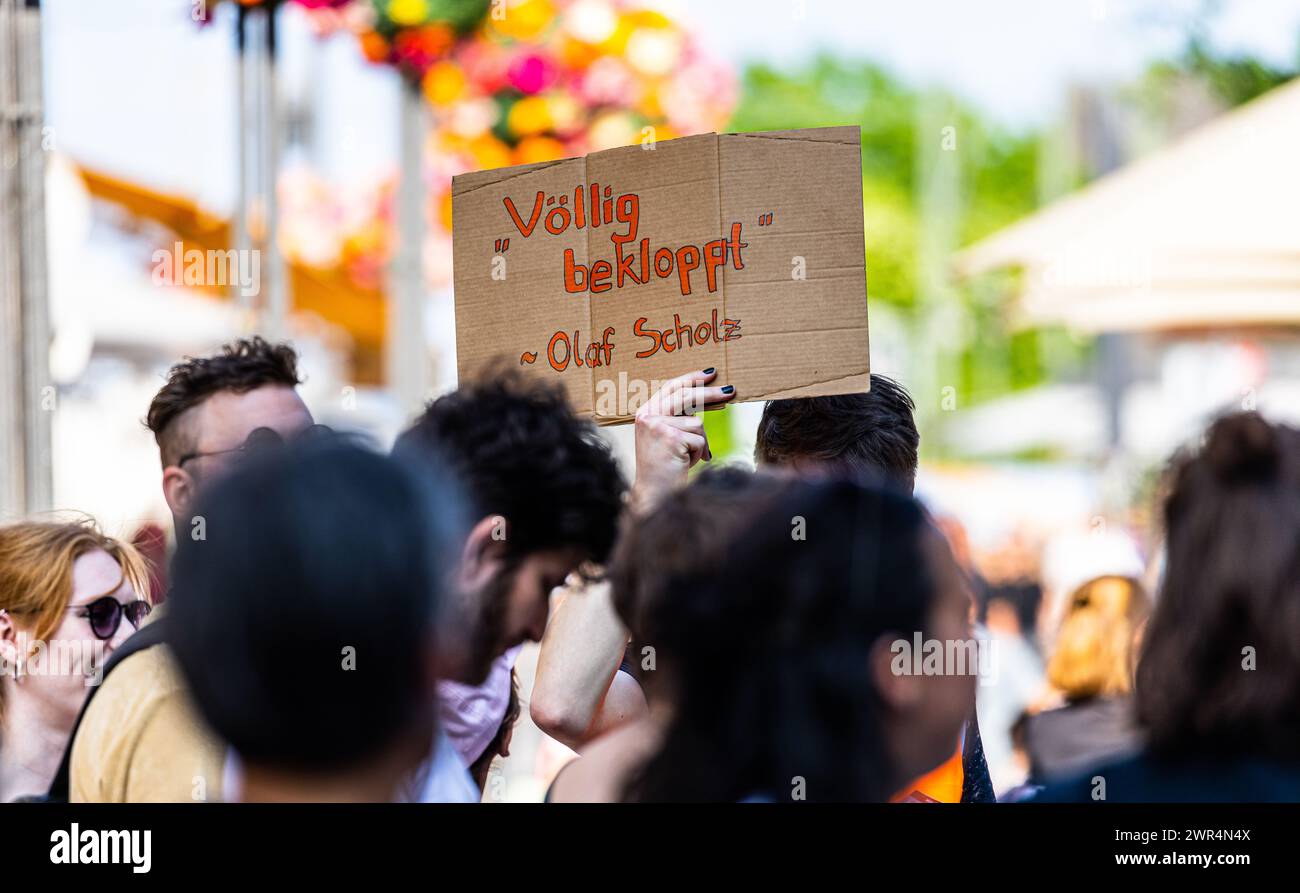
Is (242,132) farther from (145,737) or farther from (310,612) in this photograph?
(310,612)

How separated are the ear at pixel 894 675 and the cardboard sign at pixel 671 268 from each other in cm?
64

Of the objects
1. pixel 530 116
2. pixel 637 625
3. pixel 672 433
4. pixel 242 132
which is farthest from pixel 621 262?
pixel 530 116

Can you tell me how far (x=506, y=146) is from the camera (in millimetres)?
4773

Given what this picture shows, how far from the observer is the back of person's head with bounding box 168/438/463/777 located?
4.34 ft

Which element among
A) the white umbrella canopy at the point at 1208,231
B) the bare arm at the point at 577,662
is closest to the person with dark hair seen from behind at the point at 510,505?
the bare arm at the point at 577,662

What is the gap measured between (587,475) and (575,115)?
317 cm

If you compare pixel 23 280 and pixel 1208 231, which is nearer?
pixel 23 280

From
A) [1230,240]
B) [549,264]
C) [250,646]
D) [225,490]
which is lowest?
[250,646]

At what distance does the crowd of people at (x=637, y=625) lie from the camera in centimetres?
134

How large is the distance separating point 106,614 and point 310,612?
1.04 metres

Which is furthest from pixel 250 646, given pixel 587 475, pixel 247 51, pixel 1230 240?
pixel 1230 240

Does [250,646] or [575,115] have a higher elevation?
[575,115]

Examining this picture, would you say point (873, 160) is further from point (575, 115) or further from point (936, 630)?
point (936, 630)

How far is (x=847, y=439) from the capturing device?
2342 millimetres
